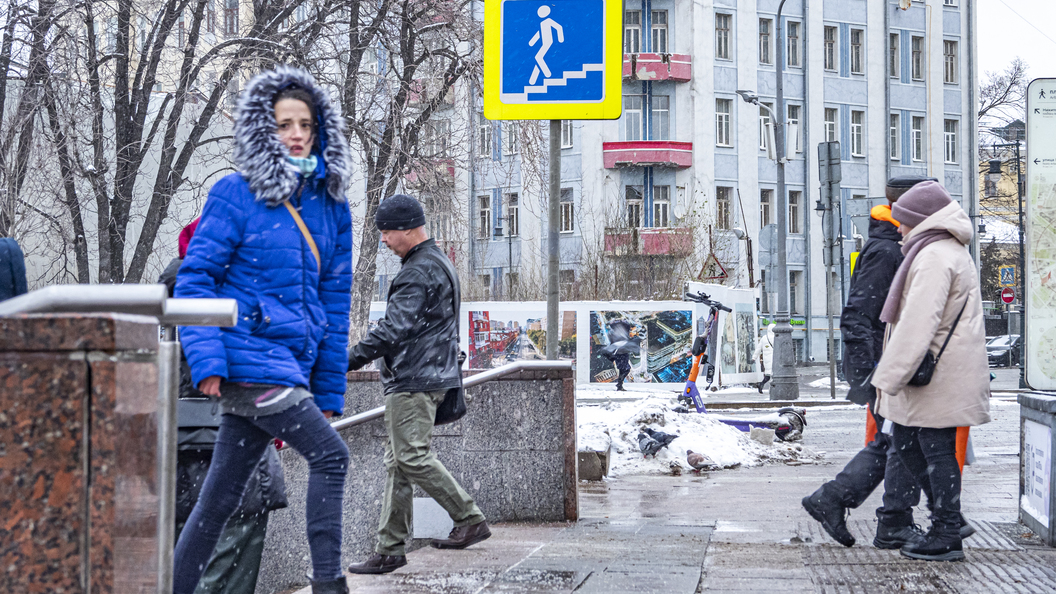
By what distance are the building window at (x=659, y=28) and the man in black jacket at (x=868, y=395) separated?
41.5 metres

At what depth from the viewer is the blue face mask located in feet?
13.7

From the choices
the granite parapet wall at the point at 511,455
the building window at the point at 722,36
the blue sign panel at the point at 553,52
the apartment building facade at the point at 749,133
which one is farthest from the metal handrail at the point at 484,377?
the building window at the point at 722,36

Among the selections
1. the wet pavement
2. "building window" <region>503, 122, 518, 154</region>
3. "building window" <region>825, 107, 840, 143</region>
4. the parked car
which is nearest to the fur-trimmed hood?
the wet pavement

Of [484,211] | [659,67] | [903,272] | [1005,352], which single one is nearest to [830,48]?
[659,67]

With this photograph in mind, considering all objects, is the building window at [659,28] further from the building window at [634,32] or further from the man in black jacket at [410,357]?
the man in black jacket at [410,357]

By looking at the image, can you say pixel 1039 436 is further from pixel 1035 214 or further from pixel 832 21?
pixel 832 21

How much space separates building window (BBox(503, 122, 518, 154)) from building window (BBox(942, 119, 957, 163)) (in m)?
40.7

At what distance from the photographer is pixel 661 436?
37.2 ft

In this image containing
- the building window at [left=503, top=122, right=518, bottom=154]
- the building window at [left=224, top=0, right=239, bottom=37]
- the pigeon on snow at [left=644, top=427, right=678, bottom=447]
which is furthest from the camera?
the building window at [left=503, top=122, right=518, bottom=154]

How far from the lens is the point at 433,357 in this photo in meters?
5.75

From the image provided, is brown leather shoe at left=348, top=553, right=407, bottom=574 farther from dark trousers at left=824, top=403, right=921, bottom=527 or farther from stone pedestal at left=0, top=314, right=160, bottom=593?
stone pedestal at left=0, top=314, right=160, bottom=593

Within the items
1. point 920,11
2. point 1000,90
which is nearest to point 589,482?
point 920,11

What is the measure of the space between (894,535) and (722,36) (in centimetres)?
4346

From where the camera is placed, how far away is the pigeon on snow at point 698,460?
1100 centimetres
